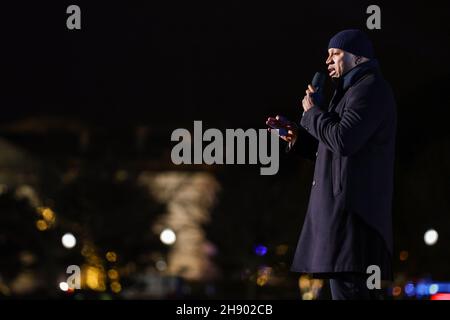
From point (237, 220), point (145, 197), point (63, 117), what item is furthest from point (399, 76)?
point (63, 117)

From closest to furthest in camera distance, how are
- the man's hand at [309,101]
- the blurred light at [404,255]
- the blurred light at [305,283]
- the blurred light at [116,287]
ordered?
the man's hand at [309,101], the blurred light at [305,283], the blurred light at [404,255], the blurred light at [116,287]

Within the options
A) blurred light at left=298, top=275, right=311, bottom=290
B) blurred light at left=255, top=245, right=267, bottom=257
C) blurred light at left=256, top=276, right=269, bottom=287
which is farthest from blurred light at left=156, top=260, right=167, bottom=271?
blurred light at left=298, top=275, right=311, bottom=290

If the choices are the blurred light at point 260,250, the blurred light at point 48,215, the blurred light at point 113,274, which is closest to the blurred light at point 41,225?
the blurred light at point 48,215

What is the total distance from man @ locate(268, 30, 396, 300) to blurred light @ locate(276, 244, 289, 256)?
3118cm

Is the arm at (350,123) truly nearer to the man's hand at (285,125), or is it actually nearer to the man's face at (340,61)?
the man's face at (340,61)

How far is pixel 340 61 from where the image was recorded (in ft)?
15.6

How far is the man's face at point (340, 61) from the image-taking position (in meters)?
4.72

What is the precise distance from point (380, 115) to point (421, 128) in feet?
27.9

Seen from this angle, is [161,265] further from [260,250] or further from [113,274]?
[260,250]

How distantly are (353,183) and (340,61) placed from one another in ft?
1.96

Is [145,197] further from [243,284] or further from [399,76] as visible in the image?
[399,76]

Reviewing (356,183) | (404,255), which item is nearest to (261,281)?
(404,255)

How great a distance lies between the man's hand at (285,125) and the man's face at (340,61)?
13.8 inches
